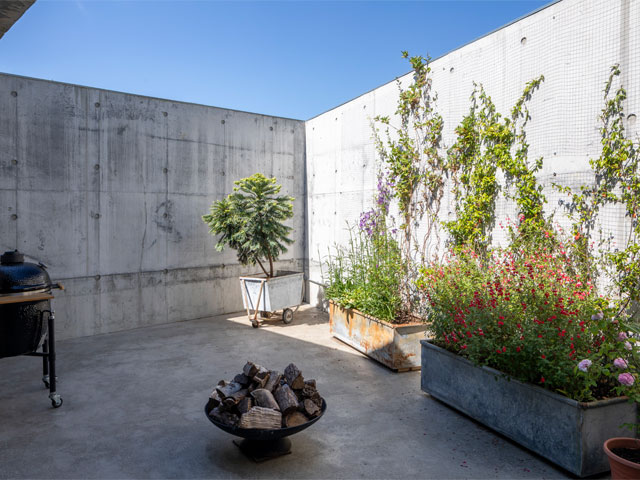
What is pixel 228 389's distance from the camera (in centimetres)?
272

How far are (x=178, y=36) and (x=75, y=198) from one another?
8.08 feet

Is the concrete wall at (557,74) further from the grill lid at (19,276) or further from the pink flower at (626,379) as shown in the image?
the grill lid at (19,276)

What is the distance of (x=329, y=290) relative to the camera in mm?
5289

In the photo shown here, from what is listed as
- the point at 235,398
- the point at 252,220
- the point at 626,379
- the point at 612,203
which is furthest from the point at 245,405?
the point at 252,220

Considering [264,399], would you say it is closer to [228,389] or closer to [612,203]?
[228,389]

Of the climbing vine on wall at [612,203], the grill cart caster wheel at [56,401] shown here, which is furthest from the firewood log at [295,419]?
the climbing vine on wall at [612,203]

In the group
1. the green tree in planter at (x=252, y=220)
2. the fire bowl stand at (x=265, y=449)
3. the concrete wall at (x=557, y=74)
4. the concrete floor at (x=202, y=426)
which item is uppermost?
the concrete wall at (x=557, y=74)

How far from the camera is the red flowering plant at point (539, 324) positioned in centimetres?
240

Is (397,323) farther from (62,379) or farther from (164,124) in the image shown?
(164,124)

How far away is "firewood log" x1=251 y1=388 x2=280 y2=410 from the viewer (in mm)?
2541

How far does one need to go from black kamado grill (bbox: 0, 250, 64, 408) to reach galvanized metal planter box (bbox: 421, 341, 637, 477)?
3116 millimetres

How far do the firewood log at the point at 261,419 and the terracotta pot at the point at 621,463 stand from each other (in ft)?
5.68

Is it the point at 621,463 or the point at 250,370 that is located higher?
the point at 250,370

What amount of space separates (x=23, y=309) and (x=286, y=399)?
7.13 ft
